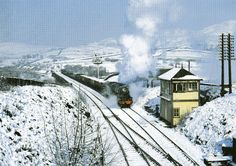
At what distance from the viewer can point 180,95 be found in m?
35.2

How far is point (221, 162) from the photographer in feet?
74.1

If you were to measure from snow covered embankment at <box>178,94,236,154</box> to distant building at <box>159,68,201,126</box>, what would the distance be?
4.74 feet

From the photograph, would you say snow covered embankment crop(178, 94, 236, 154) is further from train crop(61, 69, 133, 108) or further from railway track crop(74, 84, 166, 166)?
train crop(61, 69, 133, 108)

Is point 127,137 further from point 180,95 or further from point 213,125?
point 180,95

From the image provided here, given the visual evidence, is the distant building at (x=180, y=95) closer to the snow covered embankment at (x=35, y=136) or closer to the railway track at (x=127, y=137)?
the railway track at (x=127, y=137)

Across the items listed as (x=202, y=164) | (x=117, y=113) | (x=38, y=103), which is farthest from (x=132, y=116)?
(x=202, y=164)

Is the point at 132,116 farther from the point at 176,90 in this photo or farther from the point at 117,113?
the point at 176,90

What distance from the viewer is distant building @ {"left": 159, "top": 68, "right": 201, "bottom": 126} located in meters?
35.0

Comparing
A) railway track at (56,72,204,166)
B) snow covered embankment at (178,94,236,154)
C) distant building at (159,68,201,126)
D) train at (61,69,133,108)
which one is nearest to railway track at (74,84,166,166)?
railway track at (56,72,204,166)

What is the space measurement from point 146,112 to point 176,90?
896cm

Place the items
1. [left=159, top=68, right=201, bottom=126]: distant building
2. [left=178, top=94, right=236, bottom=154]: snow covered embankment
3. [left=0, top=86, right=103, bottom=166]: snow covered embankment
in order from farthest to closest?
[left=159, top=68, right=201, bottom=126]: distant building, [left=178, top=94, right=236, bottom=154]: snow covered embankment, [left=0, top=86, right=103, bottom=166]: snow covered embankment

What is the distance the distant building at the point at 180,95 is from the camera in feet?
115

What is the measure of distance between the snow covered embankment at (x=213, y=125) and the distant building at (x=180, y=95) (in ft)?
4.74

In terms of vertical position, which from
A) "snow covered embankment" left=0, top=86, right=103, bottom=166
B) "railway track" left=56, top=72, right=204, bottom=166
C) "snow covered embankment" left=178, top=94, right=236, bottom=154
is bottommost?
"railway track" left=56, top=72, right=204, bottom=166
